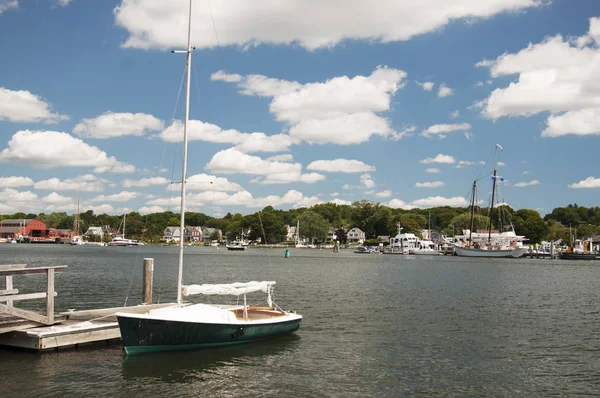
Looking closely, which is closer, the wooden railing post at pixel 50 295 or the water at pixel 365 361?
the water at pixel 365 361

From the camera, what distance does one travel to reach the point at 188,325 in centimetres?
1970

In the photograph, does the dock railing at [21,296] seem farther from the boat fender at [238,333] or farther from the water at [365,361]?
the boat fender at [238,333]

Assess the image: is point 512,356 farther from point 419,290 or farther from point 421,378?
point 419,290

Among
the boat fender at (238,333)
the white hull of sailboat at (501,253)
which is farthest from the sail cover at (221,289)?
the white hull of sailboat at (501,253)

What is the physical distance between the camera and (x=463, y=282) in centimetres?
5812

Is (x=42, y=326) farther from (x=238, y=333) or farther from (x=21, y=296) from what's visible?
(x=238, y=333)

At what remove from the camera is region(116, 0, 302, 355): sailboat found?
19.0 m

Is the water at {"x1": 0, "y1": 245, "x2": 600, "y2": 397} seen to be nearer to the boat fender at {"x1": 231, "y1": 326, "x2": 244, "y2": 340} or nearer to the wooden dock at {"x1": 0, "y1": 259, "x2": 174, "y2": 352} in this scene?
the wooden dock at {"x1": 0, "y1": 259, "x2": 174, "y2": 352}

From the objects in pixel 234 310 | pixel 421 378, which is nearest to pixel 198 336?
pixel 234 310

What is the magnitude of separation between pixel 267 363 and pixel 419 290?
30.8 metres

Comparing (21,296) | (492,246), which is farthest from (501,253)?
(21,296)

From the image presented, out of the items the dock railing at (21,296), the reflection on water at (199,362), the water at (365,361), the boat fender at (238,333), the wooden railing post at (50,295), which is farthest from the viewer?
the boat fender at (238,333)

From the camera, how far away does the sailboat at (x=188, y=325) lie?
62.4ft

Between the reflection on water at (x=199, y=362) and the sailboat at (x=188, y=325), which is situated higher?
the sailboat at (x=188, y=325)
